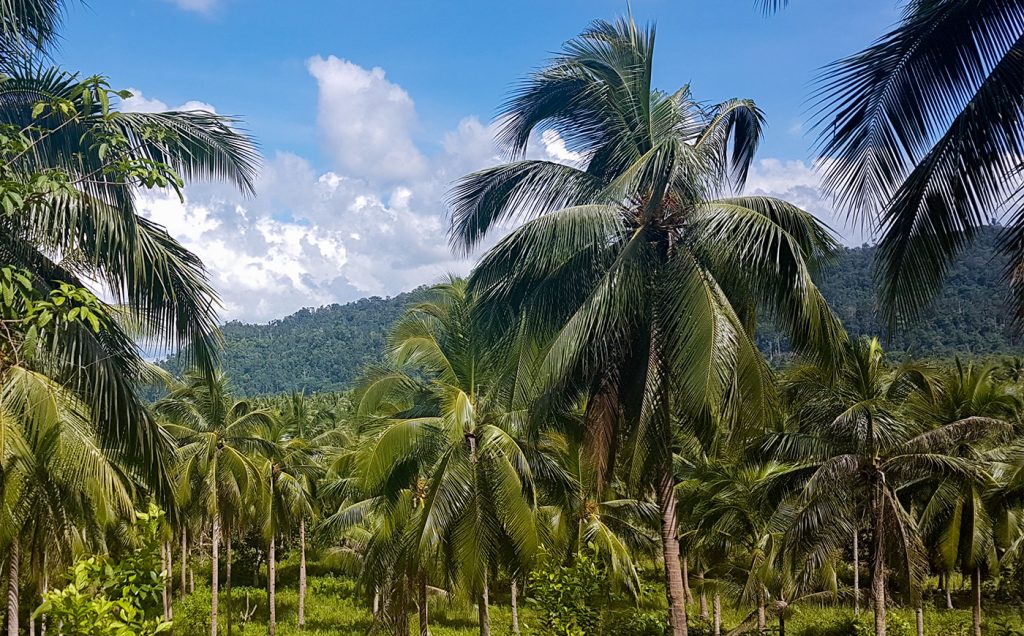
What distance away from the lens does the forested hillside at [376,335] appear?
60.1 m

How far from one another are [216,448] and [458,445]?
36.3ft

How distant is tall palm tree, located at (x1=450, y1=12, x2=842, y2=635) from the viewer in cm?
850

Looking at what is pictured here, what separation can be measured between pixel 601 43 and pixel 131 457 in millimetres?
7372

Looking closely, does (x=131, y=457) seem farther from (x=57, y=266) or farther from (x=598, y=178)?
(x=598, y=178)

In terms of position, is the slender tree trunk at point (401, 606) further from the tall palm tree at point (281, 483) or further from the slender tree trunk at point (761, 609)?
the slender tree trunk at point (761, 609)

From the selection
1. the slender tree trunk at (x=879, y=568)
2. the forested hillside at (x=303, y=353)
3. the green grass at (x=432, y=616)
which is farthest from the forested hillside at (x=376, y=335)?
the green grass at (x=432, y=616)

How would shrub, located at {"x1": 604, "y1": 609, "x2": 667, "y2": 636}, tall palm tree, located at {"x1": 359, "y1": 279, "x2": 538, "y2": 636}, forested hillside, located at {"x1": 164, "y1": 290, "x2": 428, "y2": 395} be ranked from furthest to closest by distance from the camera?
forested hillside, located at {"x1": 164, "y1": 290, "x2": 428, "y2": 395} → tall palm tree, located at {"x1": 359, "y1": 279, "x2": 538, "y2": 636} → shrub, located at {"x1": 604, "y1": 609, "x2": 667, "y2": 636}

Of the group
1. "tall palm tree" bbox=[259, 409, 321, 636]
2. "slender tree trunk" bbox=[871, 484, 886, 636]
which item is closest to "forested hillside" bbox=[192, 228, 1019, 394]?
"slender tree trunk" bbox=[871, 484, 886, 636]

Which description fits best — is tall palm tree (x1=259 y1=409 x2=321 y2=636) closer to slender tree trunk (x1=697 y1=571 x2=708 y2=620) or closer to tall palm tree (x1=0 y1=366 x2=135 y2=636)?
tall palm tree (x1=0 y1=366 x2=135 y2=636)

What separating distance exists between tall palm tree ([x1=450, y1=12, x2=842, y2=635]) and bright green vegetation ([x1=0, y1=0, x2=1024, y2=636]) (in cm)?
4

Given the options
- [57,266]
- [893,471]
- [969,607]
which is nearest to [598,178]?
[57,266]

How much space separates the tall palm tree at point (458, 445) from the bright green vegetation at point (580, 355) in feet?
0.18

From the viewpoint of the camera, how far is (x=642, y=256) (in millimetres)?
9352

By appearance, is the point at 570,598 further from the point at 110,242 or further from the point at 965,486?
the point at 965,486
